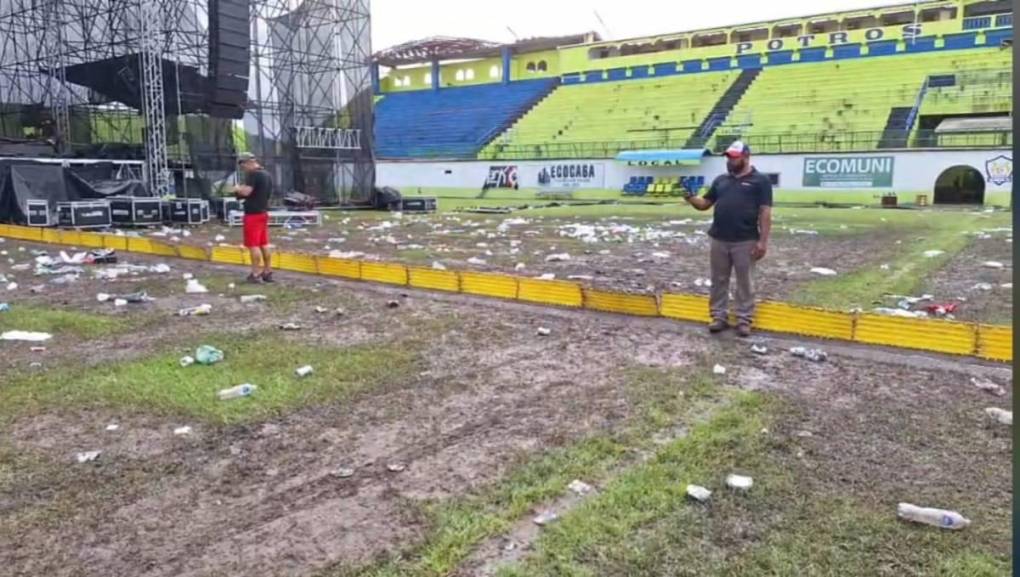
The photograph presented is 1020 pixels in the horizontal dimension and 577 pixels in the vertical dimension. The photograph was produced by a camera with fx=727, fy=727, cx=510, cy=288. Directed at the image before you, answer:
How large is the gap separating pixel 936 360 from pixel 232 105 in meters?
20.2

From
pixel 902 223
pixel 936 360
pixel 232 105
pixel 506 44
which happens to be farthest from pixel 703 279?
pixel 506 44

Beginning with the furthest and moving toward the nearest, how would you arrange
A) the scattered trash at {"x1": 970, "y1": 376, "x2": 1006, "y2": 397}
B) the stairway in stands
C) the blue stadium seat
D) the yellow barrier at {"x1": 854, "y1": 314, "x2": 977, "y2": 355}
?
the blue stadium seat
the stairway in stands
the yellow barrier at {"x1": 854, "y1": 314, "x2": 977, "y2": 355}
the scattered trash at {"x1": 970, "y1": 376, "x2": 1006, "y2": 397}

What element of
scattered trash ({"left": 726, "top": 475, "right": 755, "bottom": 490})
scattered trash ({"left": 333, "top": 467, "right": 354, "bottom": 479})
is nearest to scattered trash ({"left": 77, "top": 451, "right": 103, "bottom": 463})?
scattered trash ({"left": 333, "top": 467, "right": 354, "bottom": 479})

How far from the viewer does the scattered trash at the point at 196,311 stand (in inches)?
259

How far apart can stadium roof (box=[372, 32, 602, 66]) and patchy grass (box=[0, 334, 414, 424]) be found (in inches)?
1648

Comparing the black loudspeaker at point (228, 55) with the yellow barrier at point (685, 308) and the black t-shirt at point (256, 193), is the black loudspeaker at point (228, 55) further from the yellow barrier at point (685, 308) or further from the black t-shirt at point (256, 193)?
the yellow barrier at point (685, 308)

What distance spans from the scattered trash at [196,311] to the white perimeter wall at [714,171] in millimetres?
23379

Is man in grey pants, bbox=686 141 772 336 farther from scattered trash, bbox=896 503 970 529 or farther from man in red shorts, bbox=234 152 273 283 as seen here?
man in red shorts, bbox=234 152 273 283

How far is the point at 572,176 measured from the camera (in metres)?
33.2

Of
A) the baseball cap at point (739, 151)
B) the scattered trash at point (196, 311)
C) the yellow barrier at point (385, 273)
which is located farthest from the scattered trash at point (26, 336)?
the baseball cap at point (739, 151)

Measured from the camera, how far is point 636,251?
11.3 metres

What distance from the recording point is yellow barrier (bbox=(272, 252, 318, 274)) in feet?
30.2

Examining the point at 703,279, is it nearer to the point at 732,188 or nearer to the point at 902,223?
the point at 732,188

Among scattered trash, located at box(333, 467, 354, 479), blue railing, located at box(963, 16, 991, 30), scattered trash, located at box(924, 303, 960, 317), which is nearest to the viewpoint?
scattered trash, located at box(333, 467, 354, 479)
